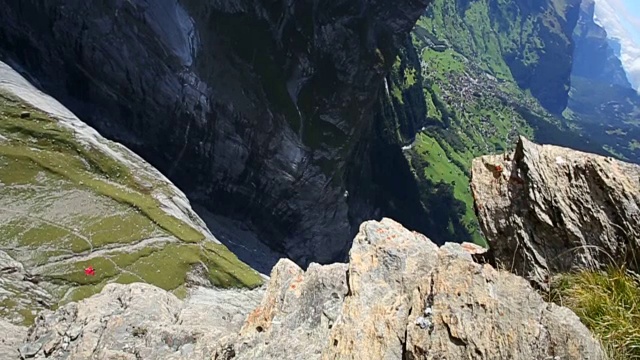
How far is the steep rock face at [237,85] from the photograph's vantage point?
11494cm

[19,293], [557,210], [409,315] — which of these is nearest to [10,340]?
[409,315]

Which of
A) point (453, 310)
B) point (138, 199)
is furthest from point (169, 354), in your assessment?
point (138, 199)

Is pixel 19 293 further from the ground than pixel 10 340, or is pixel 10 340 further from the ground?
pixel 10 340

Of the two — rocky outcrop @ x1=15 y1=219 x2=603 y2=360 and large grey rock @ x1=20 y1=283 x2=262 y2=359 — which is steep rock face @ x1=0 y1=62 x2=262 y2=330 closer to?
large grey rock @ x1=20 y1=283 x2=262 y2=359

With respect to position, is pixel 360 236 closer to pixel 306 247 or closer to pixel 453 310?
pixel 453 310

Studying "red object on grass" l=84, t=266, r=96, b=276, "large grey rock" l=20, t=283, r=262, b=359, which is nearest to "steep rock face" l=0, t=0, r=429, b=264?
"red object on grass" l=84, t=266, r=96, b=276

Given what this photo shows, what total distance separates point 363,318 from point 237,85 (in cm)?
11689

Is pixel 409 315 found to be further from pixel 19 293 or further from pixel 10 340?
pixel 19 293

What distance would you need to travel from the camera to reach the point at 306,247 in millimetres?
147625

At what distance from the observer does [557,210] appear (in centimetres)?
1795

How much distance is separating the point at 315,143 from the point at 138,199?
52.5 meters

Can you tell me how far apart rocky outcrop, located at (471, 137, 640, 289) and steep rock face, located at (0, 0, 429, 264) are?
11130 cm

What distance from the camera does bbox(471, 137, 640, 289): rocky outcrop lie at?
16391mm

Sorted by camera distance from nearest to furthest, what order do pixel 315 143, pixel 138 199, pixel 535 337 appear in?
1. pixel 535 337
2. pixel 138 199
3. pixel 315 143
